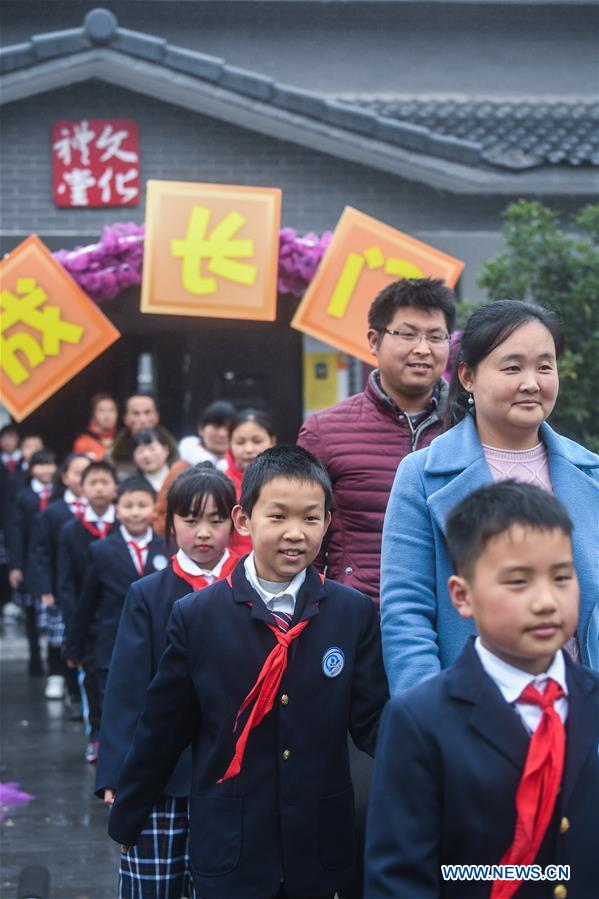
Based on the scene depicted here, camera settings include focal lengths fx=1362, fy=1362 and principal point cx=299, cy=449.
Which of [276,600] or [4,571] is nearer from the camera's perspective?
[276,600]

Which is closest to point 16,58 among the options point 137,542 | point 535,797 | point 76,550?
point 76,550

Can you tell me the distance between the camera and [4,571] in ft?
44.2

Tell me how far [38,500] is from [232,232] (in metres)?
4.17

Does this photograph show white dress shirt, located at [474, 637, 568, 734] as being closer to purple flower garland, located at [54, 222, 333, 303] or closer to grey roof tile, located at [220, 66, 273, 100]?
purple flower garland, located at [54, 222, 333, 303]

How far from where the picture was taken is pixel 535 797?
91.7 inches

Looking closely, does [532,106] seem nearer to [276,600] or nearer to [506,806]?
[276,600]

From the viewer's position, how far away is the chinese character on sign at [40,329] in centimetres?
745

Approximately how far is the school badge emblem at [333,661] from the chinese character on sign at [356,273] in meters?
3.91

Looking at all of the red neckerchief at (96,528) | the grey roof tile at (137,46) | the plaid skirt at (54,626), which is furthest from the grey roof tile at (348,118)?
the plaid skirt at (54,626)

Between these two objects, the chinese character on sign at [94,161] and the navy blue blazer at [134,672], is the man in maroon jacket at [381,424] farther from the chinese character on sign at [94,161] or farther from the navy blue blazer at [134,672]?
the chinese character on sign at [94,161]

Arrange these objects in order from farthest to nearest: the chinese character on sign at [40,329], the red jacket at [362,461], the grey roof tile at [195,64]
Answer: the grey roof tile at [195,64], the chinese character on sign at [40,329], the red jacket at [362,461]

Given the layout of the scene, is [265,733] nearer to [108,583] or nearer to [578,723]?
[578,723]

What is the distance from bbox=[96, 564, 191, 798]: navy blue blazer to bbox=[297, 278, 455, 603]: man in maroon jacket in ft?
1.77

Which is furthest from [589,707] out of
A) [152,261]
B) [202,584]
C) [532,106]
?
[532,106]
